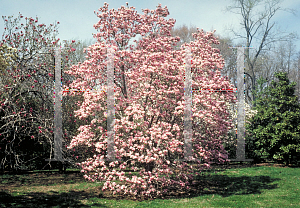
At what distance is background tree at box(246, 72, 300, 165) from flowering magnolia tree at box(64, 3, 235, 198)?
7926 millimetres

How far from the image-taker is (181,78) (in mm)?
7559

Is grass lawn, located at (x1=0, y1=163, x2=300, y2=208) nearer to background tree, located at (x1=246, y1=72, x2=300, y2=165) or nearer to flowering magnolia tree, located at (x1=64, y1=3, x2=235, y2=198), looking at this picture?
flowering magnolia tree, located at (x1=64, y1=3, x2=235, y2=198)

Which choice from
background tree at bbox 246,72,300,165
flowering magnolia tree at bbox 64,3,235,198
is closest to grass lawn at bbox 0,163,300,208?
flowering magnolia tree at bbox 64,3,235,198

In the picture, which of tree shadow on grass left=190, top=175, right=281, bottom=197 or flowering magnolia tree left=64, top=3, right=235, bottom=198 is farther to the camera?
tree shadow on grass left=190, top=175, right=281, bottom=197

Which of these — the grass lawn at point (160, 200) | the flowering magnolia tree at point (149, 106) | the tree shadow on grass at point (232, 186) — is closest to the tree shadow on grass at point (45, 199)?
the grass lawn at point (160, 200)

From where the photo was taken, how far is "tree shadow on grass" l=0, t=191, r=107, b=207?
6.71 meters

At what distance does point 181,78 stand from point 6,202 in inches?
229

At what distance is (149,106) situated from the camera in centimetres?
785

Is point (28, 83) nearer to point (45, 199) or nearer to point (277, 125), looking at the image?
point (45, 199)

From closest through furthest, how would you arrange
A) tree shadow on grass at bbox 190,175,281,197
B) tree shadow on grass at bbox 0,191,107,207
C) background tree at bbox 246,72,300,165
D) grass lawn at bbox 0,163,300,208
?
tree shadow on grass at bbox 0,191,107,207 → grass lawn at bbox 0,163,300,208 → tree shadow on grass at bbox 190,175,281,197 → background tree at bbox 246,72,300,165

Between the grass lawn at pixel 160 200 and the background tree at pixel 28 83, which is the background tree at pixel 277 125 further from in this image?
the background tree at pixel 28 83

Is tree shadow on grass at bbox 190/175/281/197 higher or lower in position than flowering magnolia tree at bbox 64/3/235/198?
lower

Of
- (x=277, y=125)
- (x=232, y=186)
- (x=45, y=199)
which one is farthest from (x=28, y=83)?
(x=277, y=125)

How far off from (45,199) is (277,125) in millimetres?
12728
